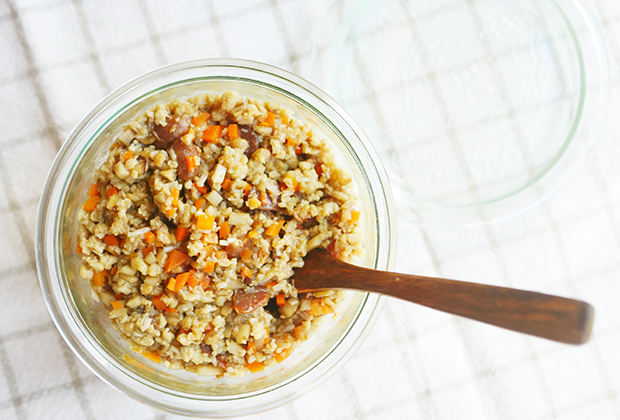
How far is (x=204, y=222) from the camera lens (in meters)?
1.16

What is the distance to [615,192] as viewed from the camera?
1709mm

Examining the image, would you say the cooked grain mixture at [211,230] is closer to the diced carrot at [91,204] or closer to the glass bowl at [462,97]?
the diced carrot at [91,204]

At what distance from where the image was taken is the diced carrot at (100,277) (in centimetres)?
124

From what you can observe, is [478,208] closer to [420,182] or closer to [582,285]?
[420,182]

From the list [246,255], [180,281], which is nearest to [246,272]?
[246,255]

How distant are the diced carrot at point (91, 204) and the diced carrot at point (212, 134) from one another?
1.04ft

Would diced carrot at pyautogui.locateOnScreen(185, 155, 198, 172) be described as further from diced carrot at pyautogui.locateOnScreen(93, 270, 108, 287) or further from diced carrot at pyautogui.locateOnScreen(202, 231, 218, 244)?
diced carrot at pyautogui.locateOnScreen(93, 270, 108, 287)

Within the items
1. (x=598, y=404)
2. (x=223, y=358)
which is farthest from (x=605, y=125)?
(x=223, y=358)

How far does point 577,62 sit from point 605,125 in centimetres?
26

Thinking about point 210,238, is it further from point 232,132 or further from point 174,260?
point 232,132

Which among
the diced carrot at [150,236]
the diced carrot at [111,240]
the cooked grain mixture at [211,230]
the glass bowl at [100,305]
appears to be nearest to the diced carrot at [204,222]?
the cooked grain mixture at [211,230]

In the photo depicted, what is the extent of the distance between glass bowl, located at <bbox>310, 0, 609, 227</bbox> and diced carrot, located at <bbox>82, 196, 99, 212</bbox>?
0.85m

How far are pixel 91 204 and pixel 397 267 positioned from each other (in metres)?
0.95

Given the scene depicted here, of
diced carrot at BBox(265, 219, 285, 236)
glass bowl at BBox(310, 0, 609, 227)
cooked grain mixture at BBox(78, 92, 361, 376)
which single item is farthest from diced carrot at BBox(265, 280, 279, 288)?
glass bowl at BBox(310, 0, 609, 227)
